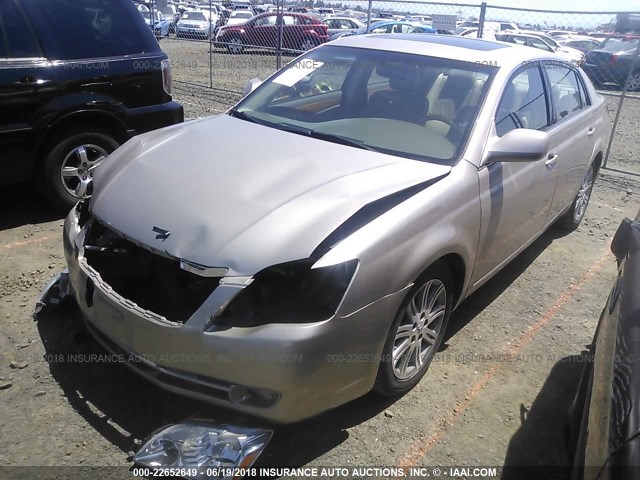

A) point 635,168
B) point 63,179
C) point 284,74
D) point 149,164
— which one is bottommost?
point 635,168

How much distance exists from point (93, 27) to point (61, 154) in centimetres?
115

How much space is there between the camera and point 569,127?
437 cm

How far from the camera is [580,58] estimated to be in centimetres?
1675

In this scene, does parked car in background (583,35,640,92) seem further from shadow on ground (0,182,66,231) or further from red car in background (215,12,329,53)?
shadow on ground (0,182,66,231)

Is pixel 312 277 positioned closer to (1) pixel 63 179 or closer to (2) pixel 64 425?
(2) pixel 64 425

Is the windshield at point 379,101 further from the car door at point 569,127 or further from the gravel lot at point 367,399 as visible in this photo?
the gravel lot at point 367,399

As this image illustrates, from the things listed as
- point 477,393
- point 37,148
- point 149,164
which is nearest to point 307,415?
point 477,393

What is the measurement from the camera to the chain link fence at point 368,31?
9836mm

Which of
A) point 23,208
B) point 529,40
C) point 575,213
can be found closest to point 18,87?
point 23,208

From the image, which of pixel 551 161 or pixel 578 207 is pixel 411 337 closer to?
pixel 551 161

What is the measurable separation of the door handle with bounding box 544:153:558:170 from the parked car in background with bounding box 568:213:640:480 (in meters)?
1.39

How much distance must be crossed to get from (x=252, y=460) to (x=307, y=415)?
29 cm

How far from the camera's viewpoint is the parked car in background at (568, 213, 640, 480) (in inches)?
60.7

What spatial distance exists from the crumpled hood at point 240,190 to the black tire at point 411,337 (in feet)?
1.58
